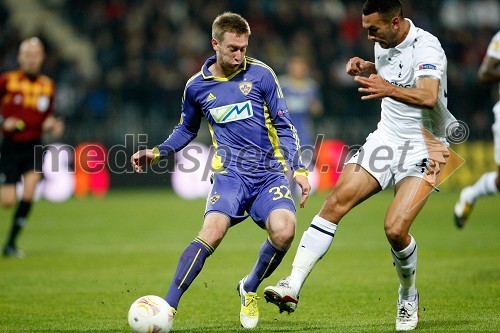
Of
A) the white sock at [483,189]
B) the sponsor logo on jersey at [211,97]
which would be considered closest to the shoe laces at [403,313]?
the sponsor logo on jersey at [211,97]

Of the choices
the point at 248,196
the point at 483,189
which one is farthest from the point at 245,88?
the point at 483,189

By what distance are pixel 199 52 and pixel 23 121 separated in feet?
33.5

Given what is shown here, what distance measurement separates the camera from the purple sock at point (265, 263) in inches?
255

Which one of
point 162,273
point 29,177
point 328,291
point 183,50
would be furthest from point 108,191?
point 328,291

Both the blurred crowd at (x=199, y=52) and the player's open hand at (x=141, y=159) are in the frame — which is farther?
the blurred crowd at (x=199, y=52)

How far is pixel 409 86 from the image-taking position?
6.45 meters

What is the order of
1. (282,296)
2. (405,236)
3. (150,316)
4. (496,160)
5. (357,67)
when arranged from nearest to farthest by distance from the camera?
(150,316)
(282,296)
(405,236)
(357,67)
(496,160)

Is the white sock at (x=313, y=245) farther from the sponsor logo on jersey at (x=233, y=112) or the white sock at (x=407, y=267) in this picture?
the sponsor logo on jersey at (x=233, y=112)

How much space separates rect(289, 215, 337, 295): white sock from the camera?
630 centimetres

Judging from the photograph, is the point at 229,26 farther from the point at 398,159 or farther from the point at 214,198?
the point at 398,159

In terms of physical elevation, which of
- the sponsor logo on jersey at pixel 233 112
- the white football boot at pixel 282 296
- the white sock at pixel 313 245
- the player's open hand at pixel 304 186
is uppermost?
the sponsor logo on jersey at pixel 233 112

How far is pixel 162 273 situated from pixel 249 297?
3030 mm

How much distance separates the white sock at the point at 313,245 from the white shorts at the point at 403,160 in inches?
20.7

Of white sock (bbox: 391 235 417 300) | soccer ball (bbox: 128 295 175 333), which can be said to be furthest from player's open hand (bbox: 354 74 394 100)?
soccer ball (bbox: 128 295 175 333)
